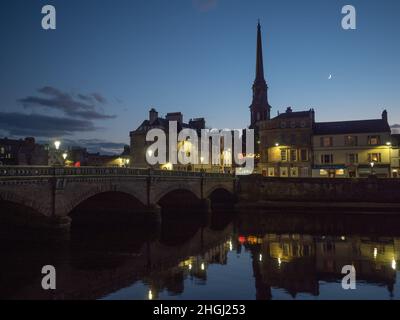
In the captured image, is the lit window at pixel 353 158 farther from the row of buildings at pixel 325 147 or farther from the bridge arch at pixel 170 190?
the bridge arch at pixel 170 190

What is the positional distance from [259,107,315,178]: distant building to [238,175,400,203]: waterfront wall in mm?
10104

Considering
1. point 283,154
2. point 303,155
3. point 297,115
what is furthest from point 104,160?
point 303,155

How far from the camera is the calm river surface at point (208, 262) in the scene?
1972cm

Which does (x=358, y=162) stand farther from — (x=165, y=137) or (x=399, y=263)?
(x=399, y=263)

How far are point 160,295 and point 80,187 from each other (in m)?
16.3

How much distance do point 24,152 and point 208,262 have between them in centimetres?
8573

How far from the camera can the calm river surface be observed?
19719 mm

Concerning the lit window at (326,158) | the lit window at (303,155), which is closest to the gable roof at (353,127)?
A: the lit window at (303,155)

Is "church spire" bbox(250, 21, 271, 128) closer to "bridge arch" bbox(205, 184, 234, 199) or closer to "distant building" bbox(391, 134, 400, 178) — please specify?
"distant building" bbox(391, 134, 400, 178)

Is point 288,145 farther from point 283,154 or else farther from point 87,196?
point 87,196

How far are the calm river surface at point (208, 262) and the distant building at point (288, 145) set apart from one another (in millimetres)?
35306

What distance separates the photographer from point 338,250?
30688mm

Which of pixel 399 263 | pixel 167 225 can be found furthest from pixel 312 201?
pixel 399 263

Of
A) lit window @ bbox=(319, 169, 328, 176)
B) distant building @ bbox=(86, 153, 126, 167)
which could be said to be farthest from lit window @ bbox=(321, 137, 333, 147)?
distant building @ bbox=(86, 153, 126, 167)
